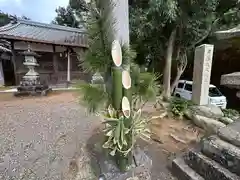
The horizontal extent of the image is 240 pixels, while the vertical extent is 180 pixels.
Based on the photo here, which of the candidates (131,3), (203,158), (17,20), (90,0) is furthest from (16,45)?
(203,158)

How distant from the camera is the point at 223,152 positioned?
4.70 ft

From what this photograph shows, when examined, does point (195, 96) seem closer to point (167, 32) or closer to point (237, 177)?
point (167, 32)

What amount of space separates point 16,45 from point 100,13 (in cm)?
800

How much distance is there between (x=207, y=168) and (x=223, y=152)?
0.70 ft

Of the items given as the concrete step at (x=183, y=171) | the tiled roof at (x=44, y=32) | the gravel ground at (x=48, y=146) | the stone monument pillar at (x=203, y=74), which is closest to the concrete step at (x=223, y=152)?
A: the concrete step at (x=183, y=171)

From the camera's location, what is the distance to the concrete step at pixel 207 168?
137 cm

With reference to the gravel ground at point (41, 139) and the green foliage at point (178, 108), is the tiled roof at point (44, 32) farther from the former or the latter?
the green foliage at point (178, 108)

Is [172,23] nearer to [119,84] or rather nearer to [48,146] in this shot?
[119,84]

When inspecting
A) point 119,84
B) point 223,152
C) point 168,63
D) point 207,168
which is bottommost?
point 207,168

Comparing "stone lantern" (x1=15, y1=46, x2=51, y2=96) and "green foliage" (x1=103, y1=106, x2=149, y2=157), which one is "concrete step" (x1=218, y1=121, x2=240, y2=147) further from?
"stone lantern" (x1=15, y1=46, x2=51, y2=96)

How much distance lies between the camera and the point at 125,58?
1547 mm

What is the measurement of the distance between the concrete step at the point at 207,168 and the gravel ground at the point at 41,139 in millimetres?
1455

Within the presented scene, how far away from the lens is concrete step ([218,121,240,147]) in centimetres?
144

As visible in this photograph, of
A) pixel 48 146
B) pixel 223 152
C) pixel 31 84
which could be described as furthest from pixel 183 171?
pixel 31 84
